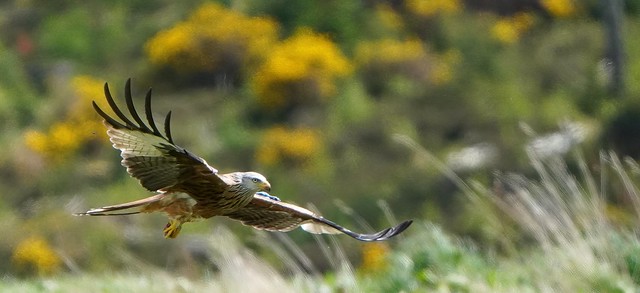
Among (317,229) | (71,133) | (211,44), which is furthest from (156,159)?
(211,44)

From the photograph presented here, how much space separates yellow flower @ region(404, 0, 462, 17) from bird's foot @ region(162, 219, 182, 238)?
18061mm

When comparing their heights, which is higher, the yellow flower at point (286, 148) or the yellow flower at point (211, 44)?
the yellow flower at point (211, 44)

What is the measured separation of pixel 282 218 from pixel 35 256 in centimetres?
1169

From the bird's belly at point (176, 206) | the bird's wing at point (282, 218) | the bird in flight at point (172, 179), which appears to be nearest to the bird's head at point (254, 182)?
the bird in flight at point (172, 179)

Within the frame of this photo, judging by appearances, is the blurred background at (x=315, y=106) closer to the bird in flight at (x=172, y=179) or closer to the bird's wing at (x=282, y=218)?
the bird's wing at (x=282, y=218)

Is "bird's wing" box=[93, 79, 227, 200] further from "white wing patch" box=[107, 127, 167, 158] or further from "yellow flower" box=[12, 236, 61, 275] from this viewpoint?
"yellow flower" box=[12, 236, 61, 275]

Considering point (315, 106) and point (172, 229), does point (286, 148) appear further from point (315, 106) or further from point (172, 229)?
point (172, 229)

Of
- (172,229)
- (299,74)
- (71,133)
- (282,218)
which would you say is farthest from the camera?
(299,74)

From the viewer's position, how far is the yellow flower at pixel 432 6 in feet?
66.5

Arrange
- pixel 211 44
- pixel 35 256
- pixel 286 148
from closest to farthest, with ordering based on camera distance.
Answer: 1. pixel 35 256
2. pixel 286 148
3. pixel 211 44

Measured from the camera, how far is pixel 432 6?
20.7 metres

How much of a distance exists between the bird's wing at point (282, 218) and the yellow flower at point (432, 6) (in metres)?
17.5

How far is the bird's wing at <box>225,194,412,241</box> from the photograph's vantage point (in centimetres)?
288


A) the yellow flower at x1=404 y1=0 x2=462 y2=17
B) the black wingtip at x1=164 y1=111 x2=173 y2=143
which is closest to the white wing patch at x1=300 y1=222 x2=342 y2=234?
the black wingtip at x1=164 y1=111 x2=173 y2=143
